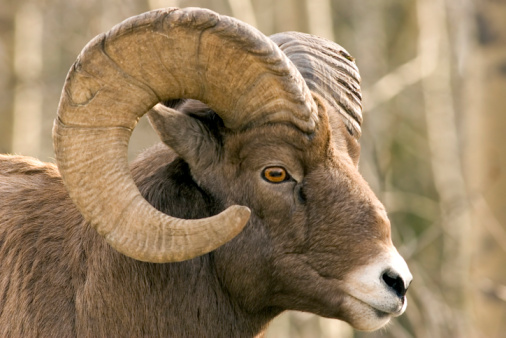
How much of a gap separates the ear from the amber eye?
390 mm

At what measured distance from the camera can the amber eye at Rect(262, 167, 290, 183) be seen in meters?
5.36

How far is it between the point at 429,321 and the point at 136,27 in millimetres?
8781

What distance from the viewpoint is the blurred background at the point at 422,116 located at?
11.0 meters

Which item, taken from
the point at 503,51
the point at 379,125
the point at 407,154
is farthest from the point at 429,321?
the point at 407,154

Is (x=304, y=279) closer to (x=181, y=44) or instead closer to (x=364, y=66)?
(x=181, y=44)

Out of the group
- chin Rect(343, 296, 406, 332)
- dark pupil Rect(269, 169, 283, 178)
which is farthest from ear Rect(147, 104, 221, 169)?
chin Rect(343, 296, 406, 332)

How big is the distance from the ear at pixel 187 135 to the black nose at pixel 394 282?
1365 mm

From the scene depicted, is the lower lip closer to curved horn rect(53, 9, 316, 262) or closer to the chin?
the chin

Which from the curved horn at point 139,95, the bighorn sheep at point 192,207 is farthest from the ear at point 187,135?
the curved horn at point 139,95

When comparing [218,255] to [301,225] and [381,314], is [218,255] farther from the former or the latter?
[381,314]

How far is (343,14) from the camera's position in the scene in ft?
96.5

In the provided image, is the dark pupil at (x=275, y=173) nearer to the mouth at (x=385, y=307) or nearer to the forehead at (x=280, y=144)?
the forehead at (x=280, y=144)

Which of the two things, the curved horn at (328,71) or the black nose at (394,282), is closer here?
the black nose at (394,282)

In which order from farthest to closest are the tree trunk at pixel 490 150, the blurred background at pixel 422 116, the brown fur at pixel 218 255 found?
1. the blurred background at pixel 422 116
2. the tree trunk at pixel 490 150
3. the brown fur at pixel 218 255
